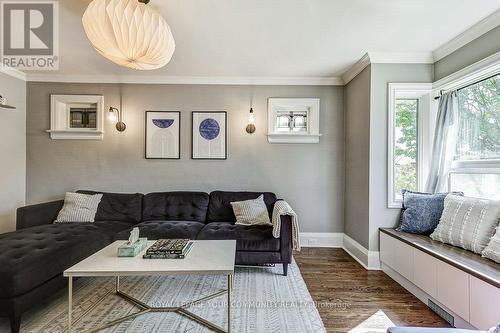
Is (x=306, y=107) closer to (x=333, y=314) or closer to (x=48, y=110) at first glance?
(x=333, y=314)

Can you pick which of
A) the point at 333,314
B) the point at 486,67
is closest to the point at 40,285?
the point at 333,314

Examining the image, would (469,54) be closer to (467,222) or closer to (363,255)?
(467,222)

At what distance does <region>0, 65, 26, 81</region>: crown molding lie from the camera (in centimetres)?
351

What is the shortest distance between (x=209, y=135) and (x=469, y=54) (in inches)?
126

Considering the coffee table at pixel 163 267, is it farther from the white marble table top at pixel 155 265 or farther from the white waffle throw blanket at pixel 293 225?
the white waffle throw blanket at pixel 293 225

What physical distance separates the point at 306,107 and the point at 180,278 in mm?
2951

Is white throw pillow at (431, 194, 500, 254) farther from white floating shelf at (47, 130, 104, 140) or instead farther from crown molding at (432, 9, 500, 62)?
white floating shelf at (47, 130, 104, 140)

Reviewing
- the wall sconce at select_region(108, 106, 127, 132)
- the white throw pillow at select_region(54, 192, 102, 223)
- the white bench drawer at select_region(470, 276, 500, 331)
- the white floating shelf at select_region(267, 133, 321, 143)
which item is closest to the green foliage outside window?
the white bench drawer at select_region(470, 276, 500, 331)

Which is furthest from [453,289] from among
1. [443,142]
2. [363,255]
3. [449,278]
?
[443,142]

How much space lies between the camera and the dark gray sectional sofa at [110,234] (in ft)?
6.26

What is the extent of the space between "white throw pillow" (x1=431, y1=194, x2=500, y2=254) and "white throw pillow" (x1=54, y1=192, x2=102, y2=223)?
13.2ft

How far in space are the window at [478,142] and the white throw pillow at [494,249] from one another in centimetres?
62

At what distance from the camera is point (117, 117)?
3936 mm

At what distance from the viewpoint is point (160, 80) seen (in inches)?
155
